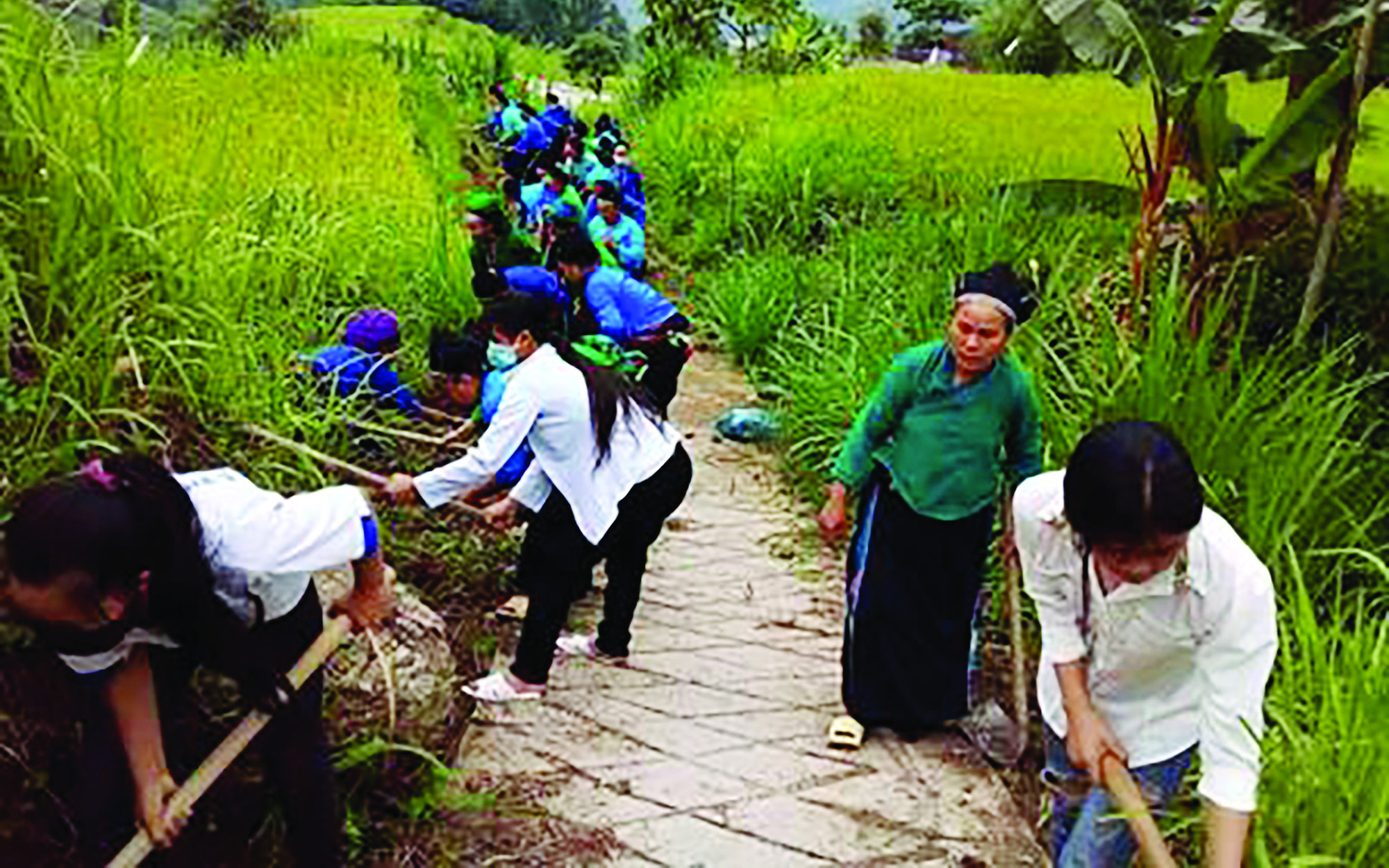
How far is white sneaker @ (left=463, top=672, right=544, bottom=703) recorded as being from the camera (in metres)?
3.98

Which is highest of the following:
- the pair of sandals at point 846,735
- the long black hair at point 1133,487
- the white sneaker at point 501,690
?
the long black hair at point 1133,487

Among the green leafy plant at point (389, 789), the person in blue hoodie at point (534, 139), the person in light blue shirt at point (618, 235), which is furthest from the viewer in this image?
the person in blue hoodie at point (534, 139)

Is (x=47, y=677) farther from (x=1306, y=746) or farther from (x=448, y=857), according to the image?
(x=1306, y=746)

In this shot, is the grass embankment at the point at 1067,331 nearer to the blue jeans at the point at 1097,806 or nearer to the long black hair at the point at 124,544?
the blue jeans at the point at 1097,806

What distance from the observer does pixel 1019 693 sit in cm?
394

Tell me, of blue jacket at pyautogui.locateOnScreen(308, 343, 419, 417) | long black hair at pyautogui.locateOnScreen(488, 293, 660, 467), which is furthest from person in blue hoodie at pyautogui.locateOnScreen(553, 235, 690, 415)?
long black hair at pyautogui.locateOnScreen(488, 293, 660, 467)

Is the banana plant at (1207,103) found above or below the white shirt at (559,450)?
above

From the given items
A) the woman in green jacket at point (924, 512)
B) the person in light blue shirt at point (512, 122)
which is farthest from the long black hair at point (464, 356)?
the person in light blue shirt at point (512, 122)

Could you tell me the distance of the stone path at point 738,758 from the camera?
3.43 meters

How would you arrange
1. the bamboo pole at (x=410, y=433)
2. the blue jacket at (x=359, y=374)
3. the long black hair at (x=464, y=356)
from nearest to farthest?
the bamboo pole at (x=410, y=433) < the blue jacket at (x=359, y=374) < the long black hair at (x=464, y=356)

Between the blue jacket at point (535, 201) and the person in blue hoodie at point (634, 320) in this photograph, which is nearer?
the person in blue hoodie at point (634, 320)

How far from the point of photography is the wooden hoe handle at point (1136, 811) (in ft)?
7.44

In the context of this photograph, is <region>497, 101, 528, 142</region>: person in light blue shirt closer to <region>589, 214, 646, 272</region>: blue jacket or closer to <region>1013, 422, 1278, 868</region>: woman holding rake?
<region>589, 214, 646, 272</region>: blue jacket

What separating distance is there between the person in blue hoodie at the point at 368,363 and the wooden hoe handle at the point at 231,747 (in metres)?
1.55
